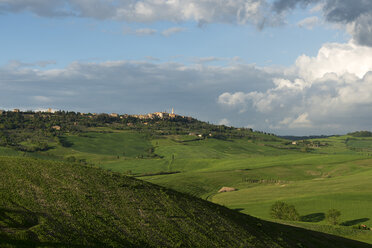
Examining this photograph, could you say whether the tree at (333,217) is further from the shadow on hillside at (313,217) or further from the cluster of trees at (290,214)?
the shadow on hillside at (313,217)

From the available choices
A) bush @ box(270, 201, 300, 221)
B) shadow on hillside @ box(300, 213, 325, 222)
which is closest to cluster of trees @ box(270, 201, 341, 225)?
bush @ box(270, 201, 300, 221)

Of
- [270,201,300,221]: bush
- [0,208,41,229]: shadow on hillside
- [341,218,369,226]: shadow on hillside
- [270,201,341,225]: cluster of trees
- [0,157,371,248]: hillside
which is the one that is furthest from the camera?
[270,201,300,221]: bush

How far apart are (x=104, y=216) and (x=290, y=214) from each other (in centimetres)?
7520

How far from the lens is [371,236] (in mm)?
63406

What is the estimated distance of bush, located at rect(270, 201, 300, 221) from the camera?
3824 inches

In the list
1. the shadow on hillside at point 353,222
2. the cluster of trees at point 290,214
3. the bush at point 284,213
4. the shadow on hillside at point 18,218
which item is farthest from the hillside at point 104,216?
the shadow on hillside at point 353,222

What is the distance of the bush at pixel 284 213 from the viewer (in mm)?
97125

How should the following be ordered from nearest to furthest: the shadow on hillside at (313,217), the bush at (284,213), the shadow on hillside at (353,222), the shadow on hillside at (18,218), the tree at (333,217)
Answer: the shadow on hillside at (18,218) < the tree at (333,217) < the shadow on hillside at (353,222) < the bush at (284,213) < the shadow on hillside at (313,217)

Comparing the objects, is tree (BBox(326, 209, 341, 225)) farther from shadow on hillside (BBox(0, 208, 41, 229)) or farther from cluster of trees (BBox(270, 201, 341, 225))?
shadow on hillside (BBox(0, 208, 41, 229))

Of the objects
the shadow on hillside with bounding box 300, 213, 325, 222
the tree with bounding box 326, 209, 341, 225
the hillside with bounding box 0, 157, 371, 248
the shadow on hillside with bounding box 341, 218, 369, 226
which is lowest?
the shadow on hillside with bounding box 300, 213, 325, 222

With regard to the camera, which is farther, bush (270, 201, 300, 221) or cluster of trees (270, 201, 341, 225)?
bush (270, 201, 300, 221)

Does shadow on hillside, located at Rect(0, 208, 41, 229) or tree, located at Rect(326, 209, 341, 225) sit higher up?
shadow on hillside, located at Rect(0, 208, 41, 229)

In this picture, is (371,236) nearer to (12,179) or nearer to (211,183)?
(12,179)

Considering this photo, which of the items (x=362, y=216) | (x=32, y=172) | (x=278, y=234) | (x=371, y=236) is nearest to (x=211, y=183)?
(x=362, y=216)
